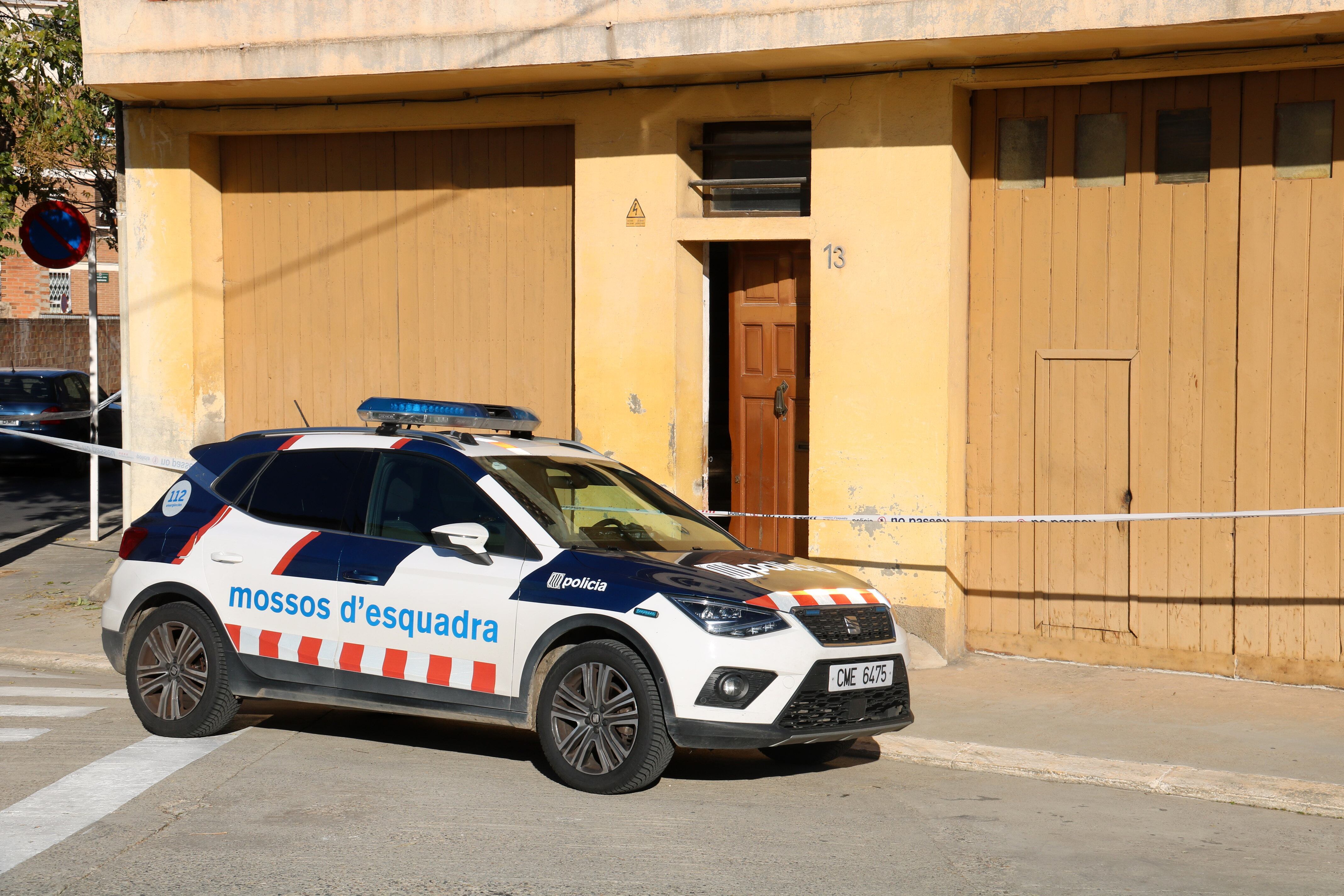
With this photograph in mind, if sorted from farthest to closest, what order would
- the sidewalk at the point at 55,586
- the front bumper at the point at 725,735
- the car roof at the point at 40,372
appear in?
the car roof at the point at 40,372, the sidewalk at the point at 55,586, the front bumper at the point at 725,735

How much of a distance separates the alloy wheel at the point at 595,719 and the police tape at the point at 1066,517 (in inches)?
131

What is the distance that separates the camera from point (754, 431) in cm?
1103

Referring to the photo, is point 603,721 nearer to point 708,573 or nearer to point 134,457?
point 708,573

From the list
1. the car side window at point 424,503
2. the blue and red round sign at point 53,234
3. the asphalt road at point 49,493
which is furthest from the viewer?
the asphalt road at point 49,493

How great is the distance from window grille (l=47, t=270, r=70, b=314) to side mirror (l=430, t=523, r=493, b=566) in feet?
134

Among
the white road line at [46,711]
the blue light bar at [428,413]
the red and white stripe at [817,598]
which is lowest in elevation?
the white road line at [46,711]

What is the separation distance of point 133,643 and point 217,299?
5.32 meters

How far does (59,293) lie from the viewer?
44.2m

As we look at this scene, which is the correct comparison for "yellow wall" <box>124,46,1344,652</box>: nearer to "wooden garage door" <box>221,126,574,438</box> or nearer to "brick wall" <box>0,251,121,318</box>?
"wooden garage door" <box>221,126,574,438</box>

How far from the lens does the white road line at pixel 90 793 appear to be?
225 inches

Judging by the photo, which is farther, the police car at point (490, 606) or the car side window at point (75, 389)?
the car side window at point (75, 389)

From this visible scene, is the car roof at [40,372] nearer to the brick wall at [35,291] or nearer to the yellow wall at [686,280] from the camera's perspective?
the yellow wall at [686,280]

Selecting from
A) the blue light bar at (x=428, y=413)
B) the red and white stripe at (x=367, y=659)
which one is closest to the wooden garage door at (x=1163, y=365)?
the blue light bar at (x=428, y=413)

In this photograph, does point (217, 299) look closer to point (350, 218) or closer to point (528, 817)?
point (350, 218)
